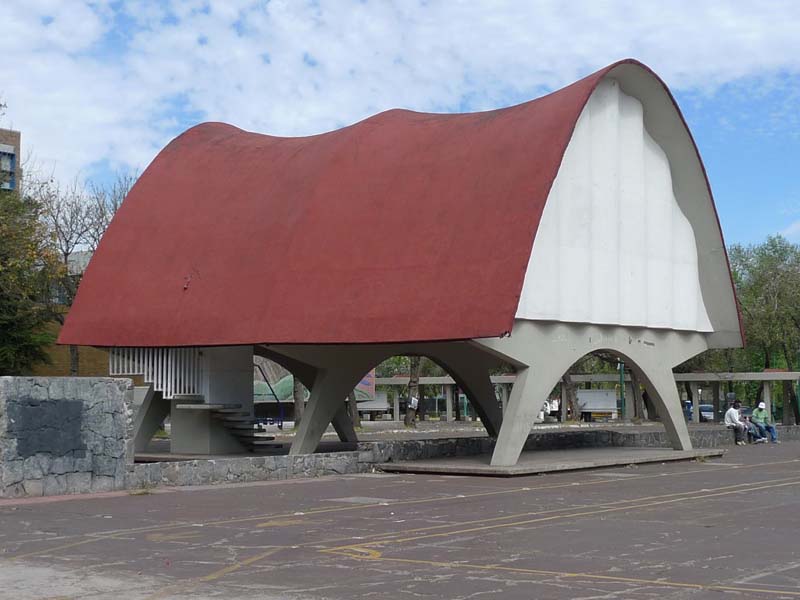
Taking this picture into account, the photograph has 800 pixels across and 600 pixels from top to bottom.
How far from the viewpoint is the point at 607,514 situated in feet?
50.8

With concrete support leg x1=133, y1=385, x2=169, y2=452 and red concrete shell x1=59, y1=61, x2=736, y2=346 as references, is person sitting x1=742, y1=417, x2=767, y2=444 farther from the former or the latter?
concrete support leg x1=133, y1=385, x2=169, y2=452

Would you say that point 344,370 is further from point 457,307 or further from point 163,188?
point 163,188

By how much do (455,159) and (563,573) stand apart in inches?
666

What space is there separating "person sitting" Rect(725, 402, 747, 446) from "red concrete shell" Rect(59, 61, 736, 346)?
1453 centimetres

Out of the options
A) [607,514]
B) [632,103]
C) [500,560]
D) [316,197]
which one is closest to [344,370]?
[316,197]

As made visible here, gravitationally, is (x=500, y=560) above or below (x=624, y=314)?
below

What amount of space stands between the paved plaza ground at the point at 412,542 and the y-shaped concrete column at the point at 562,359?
3.59m

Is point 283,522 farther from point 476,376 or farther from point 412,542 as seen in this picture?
point 476,376

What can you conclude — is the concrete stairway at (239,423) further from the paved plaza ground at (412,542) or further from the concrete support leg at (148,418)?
the paved plaza ground at (412,542)

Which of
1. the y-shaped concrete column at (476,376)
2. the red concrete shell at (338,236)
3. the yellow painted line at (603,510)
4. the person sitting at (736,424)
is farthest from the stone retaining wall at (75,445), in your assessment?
the person sitting at (736,424)

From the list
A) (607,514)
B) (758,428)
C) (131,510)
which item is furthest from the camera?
(758,428)

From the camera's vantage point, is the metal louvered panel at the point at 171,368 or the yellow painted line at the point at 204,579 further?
the metal louvered panel at the point at 171,368

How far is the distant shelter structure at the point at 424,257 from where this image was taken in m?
24.3

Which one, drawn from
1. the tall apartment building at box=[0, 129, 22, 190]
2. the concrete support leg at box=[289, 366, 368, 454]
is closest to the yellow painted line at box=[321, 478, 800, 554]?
the concrete support leg at box=[289, 366, 368, 454]
